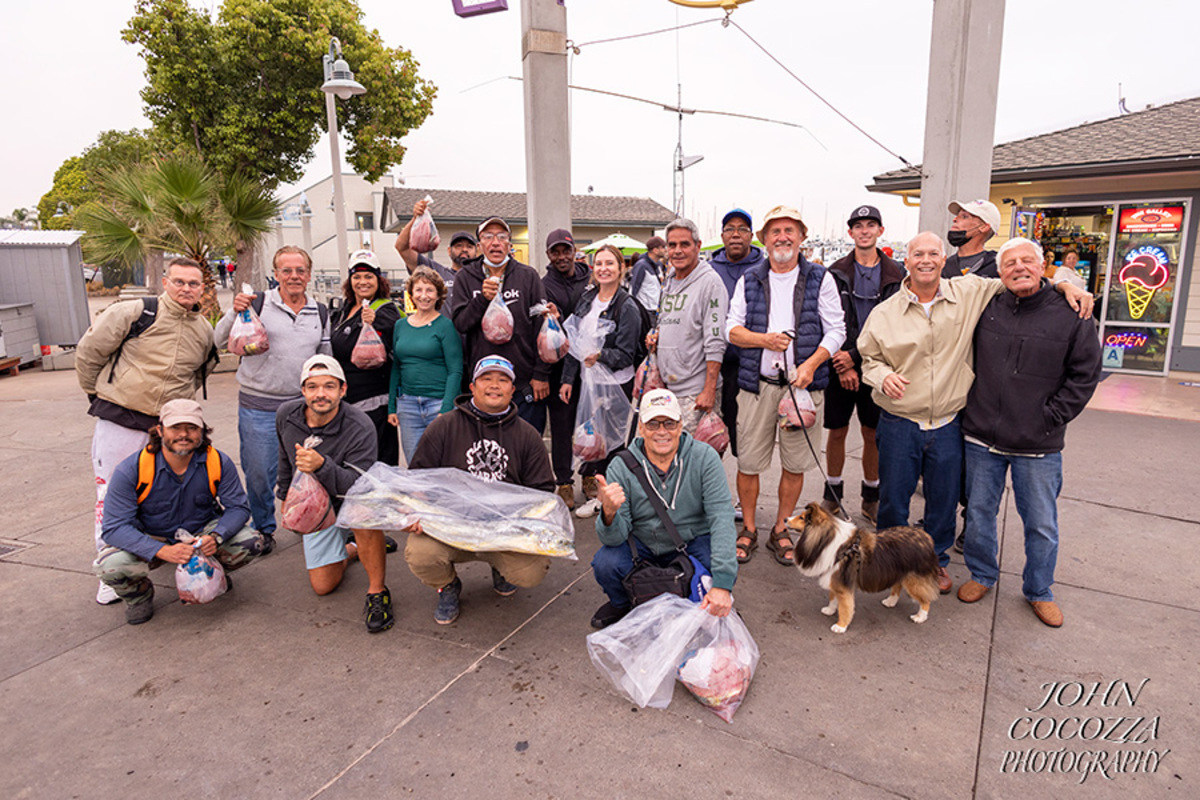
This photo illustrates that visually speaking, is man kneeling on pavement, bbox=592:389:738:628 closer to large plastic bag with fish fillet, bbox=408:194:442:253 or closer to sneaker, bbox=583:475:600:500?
sneaker, bbox=583:475:600:500

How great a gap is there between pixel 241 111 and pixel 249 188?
451cm

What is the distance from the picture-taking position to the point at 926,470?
3.71 metres

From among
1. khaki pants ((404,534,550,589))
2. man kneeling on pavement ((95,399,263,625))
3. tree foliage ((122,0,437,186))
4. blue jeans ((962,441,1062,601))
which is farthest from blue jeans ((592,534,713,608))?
tree foliage ((122,0,437,186))

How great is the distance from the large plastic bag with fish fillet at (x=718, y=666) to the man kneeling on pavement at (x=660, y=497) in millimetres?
400

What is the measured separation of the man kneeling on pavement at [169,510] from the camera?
345 cm

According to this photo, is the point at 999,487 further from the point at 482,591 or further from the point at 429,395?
the point at 429,395

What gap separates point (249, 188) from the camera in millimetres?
11398

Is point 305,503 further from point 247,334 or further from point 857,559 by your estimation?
point 857,559

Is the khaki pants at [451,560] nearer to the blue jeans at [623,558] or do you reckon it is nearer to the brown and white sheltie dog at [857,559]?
the blue jeans at [623,558]

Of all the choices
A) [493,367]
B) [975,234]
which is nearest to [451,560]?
[493,367]

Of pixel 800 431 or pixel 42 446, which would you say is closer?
pixel 800 431

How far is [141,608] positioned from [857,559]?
3736 millimetres

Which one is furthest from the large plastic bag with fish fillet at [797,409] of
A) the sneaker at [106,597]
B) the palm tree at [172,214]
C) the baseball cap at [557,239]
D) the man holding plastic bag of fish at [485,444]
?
the palm tree at [172,214]

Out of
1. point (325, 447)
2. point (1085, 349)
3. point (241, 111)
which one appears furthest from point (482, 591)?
point (241, 111)
